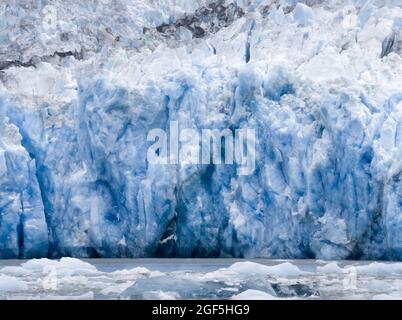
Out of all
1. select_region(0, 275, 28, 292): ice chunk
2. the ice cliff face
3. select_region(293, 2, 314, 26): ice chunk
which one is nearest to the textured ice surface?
select_region(0, 275, 28, 292): ice chunk

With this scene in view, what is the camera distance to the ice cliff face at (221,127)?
15.1m

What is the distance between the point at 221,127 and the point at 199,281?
5537 millimetres

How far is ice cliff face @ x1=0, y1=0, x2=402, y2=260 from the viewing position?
49.6ft

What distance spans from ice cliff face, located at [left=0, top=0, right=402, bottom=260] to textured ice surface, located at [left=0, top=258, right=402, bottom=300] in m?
1.31

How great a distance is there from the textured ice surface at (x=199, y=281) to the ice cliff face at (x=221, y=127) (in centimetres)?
131

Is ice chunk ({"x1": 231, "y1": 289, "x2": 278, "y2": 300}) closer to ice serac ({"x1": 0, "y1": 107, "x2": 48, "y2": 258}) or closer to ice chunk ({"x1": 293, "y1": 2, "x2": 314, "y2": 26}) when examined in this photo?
ice serac ({"x1": 0, "y1": 107, "x2": 48, "y2": 258})

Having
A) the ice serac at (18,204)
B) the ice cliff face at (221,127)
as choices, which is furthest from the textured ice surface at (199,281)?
the ice serac at (18,204)

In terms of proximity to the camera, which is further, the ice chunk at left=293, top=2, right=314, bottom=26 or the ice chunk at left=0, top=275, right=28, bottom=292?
the ice chunk at left=293, top=2, right=314, bottom=26

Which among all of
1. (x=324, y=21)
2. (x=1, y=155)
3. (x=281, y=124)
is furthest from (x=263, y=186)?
(x=1, y=155)

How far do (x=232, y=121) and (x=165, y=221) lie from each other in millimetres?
2446

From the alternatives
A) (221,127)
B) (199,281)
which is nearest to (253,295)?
(199,281)

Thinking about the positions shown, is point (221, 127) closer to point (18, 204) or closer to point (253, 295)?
point (18, 204)

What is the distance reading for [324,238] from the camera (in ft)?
49.4

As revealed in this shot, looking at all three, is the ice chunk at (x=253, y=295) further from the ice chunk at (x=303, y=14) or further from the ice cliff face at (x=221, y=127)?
the ice chunk at (x=303, y=14)
